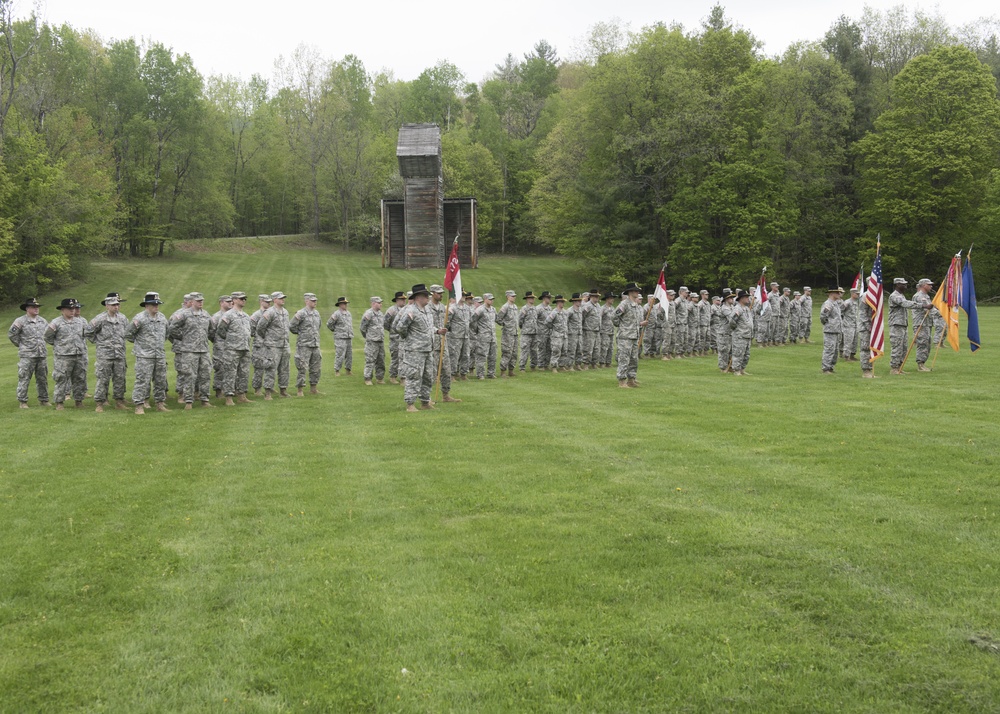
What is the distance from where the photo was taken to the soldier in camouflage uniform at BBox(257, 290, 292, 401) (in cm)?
1741

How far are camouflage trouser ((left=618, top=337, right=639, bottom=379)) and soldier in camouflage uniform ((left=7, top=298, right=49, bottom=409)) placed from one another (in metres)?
12.7

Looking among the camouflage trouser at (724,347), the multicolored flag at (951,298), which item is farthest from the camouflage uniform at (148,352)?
the multicolored flag at (951,298)

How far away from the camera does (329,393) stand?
18062 millimetres

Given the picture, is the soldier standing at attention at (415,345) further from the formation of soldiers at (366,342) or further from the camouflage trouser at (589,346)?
the camouflage trouser at (589,346)

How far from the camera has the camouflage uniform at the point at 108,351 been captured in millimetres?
15828

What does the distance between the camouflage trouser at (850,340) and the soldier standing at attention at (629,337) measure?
860 cm

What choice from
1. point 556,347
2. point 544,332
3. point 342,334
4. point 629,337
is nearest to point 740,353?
point 629,337

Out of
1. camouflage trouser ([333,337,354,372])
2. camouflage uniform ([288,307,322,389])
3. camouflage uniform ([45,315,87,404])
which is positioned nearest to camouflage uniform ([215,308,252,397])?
camouflage uniform ([288,307,322,389])

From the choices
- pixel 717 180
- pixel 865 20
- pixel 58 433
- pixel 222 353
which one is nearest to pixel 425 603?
pixel 58 433

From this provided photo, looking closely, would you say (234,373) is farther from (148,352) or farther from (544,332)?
(544,332)

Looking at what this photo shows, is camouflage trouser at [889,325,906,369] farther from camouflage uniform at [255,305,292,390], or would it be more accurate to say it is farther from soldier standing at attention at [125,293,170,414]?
soldier standing at attention at [125,293,170,414]

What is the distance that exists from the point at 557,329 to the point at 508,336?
159cm

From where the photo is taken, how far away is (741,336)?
21.1 metres

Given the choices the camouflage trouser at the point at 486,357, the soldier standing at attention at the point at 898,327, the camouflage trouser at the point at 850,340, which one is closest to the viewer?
the soldier standing at attention at the point at 898,327
